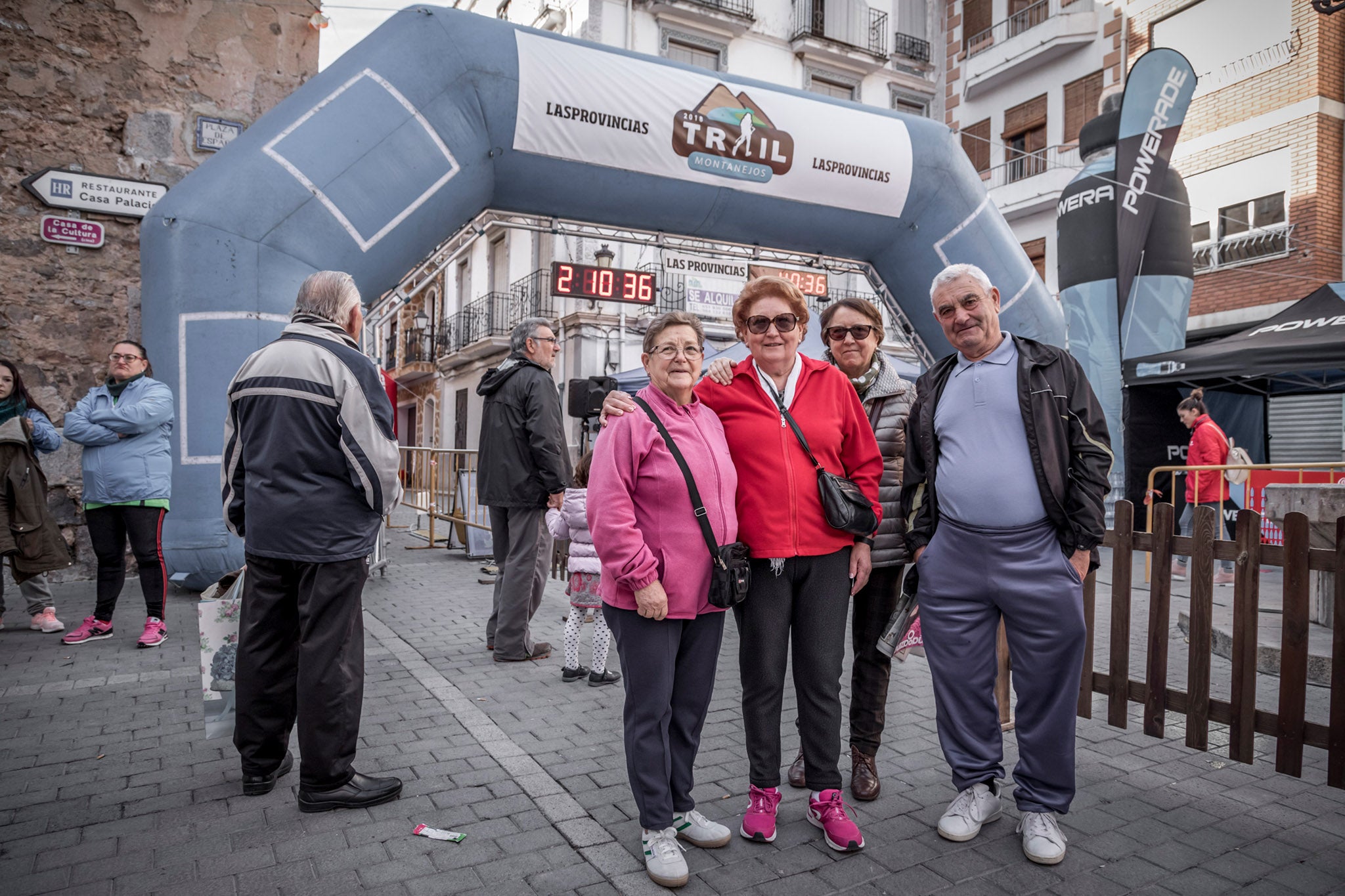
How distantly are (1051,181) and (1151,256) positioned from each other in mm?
9247

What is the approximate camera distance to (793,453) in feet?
9.62

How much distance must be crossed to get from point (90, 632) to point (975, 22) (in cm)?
2541

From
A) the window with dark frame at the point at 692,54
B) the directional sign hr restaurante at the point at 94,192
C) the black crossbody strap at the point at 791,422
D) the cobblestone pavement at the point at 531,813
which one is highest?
the window with dark frame at the point at 692,54

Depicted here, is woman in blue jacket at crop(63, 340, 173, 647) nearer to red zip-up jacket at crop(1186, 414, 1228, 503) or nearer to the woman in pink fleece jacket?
the woman in pink fleece jacket

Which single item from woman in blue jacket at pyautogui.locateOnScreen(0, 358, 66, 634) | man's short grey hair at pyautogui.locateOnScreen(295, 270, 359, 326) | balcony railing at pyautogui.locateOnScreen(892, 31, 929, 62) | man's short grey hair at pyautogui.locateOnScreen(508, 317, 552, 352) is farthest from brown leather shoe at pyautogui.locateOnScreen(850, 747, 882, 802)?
balcony railing at pyautogui.locateOnScreen(892, 31, 929, 62)

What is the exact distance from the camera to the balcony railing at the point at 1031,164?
20109mm

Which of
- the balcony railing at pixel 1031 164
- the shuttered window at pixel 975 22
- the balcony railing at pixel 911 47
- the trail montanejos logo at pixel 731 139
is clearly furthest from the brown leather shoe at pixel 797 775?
the balcony railing at pixel 911 47

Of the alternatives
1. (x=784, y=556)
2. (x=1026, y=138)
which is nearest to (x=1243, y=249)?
(x=1026, y=138)

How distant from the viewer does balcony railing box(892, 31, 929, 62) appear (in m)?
24.3

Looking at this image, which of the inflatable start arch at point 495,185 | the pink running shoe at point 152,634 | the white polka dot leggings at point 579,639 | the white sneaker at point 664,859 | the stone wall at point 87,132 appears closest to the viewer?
the white sneaker at point 664,859

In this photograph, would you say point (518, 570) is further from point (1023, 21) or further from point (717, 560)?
point (1023, 21)

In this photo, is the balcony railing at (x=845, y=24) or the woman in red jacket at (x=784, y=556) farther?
the balcony railing at (x=845, y=24)

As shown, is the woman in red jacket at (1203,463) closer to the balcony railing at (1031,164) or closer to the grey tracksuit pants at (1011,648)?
the grey tracksuit pants at (1011,648)

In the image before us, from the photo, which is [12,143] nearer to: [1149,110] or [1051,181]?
[1149,110]
